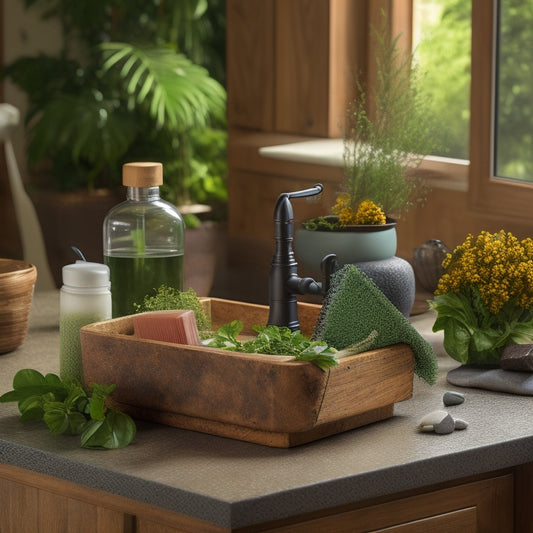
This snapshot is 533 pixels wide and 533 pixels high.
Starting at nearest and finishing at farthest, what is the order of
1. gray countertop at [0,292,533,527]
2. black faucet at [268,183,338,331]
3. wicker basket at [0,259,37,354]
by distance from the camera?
1. gray countertop at [0,292,533,527]
2. black faucet at [268,183,338,331]
3. wicker basket at [0,259,37,354]

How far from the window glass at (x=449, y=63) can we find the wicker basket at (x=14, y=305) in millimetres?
1303

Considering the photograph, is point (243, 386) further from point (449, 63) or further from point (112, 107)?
point (112, 107)

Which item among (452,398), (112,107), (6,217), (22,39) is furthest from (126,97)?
(452,398)

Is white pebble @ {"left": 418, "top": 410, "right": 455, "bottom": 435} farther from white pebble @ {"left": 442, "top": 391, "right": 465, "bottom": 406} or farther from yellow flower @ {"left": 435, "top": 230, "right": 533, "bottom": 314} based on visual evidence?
yellow flower @ {"left": 435, "top": 230, "right": 533, "bottom": 314}

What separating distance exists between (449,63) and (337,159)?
343 millimetres

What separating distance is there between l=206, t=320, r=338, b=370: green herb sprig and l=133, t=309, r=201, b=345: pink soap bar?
0.04m

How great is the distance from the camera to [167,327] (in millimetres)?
1253

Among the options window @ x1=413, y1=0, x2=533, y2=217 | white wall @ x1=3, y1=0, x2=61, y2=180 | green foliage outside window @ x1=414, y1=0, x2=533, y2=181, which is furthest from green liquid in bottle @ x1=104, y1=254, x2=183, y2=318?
white wall @ x1=3, y1=0, x2=61, y2=180

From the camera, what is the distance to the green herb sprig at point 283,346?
114 centimetres

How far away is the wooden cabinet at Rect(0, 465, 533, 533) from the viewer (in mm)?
1098

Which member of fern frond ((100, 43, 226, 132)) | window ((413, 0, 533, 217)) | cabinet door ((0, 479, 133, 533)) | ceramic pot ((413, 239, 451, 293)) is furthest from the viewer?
fern frond ((100, 43, 226, 132))

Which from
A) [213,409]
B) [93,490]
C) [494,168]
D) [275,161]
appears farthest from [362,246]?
[275,161]

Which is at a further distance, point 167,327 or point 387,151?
point 387,151

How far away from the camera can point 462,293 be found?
59.2 inches
